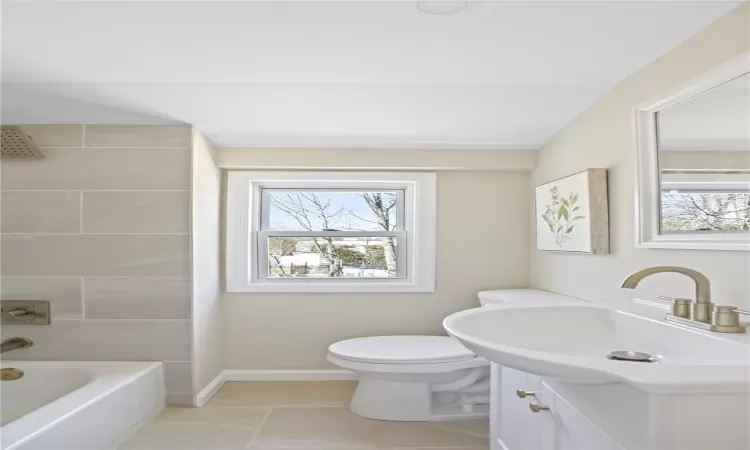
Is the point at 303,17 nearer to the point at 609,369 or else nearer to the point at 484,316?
the point at 484,316

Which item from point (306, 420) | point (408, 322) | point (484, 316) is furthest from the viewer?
point (408, 322)

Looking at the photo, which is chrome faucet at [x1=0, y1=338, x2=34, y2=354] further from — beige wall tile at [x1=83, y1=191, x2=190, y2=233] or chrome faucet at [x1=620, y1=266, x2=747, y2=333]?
chrome faucet at [x1=620, y1=266, x2=747, y2=333]

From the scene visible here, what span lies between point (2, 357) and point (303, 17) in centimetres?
234

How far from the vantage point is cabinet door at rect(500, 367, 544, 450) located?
1.56m

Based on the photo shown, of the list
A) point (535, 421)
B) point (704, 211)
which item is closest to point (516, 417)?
point (535, 421)

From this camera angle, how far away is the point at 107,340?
104 inches

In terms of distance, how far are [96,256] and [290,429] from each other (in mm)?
1333

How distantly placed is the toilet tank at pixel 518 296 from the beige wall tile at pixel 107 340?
1.59 metres

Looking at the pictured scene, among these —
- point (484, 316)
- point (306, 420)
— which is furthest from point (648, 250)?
point (306, 420)

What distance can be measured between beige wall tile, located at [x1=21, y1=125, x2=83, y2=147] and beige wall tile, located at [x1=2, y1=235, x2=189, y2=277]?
1.57ft

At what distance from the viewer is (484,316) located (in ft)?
5.29

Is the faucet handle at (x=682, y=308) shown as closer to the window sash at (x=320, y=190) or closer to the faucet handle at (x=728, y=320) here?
the faucet handle at (x=728, y=320)

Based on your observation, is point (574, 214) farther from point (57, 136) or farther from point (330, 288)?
point (57, 136)

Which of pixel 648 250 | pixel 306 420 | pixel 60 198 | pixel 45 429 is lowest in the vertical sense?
pixel 306 420
